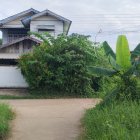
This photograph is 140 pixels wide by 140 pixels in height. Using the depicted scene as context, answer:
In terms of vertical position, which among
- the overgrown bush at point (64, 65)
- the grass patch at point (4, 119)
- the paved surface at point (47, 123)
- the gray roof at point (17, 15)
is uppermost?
the gray roof at point (17, 15)

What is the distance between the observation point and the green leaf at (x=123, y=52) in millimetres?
12367

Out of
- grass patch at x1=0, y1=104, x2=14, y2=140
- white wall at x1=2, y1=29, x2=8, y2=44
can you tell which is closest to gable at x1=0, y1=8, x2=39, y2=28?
white wall at x1=2, y1=29, x2=8, y2=44

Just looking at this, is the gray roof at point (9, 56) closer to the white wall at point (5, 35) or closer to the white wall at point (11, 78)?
the white wall at point (11, 78)

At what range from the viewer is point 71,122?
1220cm

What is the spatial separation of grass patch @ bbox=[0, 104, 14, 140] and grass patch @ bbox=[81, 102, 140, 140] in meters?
1.93

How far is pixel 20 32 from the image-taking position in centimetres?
3362

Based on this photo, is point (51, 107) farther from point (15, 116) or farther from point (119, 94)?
point (119, 94)

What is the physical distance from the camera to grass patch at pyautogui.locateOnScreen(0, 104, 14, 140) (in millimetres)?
10347

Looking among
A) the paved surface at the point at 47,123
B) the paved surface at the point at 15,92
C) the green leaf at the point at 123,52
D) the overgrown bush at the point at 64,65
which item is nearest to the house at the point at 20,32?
the paved surface at the point at 15,92

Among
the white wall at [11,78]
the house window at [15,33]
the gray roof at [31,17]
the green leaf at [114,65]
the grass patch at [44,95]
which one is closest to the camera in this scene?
the green leaf at [114,65]

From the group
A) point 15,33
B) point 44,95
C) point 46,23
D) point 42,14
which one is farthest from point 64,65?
point 15,33

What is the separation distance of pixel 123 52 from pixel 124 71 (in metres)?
0.58

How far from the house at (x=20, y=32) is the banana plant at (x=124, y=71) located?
10.7 m

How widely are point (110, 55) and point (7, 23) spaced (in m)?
20.1
